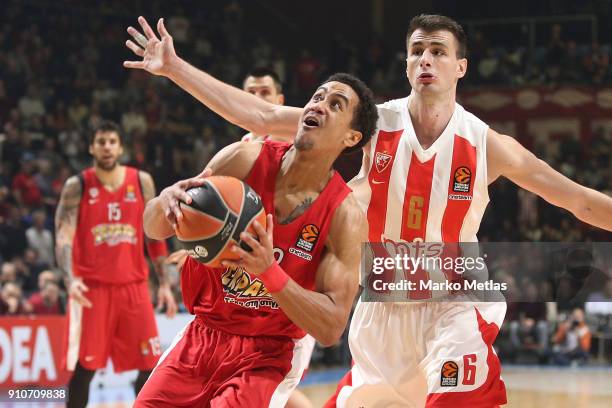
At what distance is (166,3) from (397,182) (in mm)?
15757

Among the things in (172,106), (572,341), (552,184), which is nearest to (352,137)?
(552,184)

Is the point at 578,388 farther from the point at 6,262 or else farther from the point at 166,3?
the point at 166,3

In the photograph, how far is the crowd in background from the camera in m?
13.6

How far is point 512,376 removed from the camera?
12469 millimetres

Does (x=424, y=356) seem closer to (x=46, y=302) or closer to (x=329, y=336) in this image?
(x=329, y=336)

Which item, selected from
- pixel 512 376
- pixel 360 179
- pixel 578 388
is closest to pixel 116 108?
pixel 512 376

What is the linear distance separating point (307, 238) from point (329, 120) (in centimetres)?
53

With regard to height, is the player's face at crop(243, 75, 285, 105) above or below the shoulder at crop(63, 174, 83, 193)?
above

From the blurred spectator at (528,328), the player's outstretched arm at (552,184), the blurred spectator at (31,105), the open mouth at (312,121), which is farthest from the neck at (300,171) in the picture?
the blurred spectator at (31,105)

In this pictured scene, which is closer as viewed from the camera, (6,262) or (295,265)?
(295,265)

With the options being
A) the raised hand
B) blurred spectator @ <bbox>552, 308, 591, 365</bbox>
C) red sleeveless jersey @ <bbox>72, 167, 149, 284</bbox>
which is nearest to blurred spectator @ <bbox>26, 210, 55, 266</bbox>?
red sleeveless jersey @ <bbox>72, 167, 149, 284</bbox>

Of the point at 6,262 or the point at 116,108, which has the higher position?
the point at 116,108

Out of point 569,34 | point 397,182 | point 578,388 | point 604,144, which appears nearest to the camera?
point 397,182

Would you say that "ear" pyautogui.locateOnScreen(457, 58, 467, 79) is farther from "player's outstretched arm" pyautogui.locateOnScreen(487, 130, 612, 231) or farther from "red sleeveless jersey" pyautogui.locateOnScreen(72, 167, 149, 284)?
"red sleeveless jersey" pyautogui.locateOnScreen(72, 167, 149, 284)
